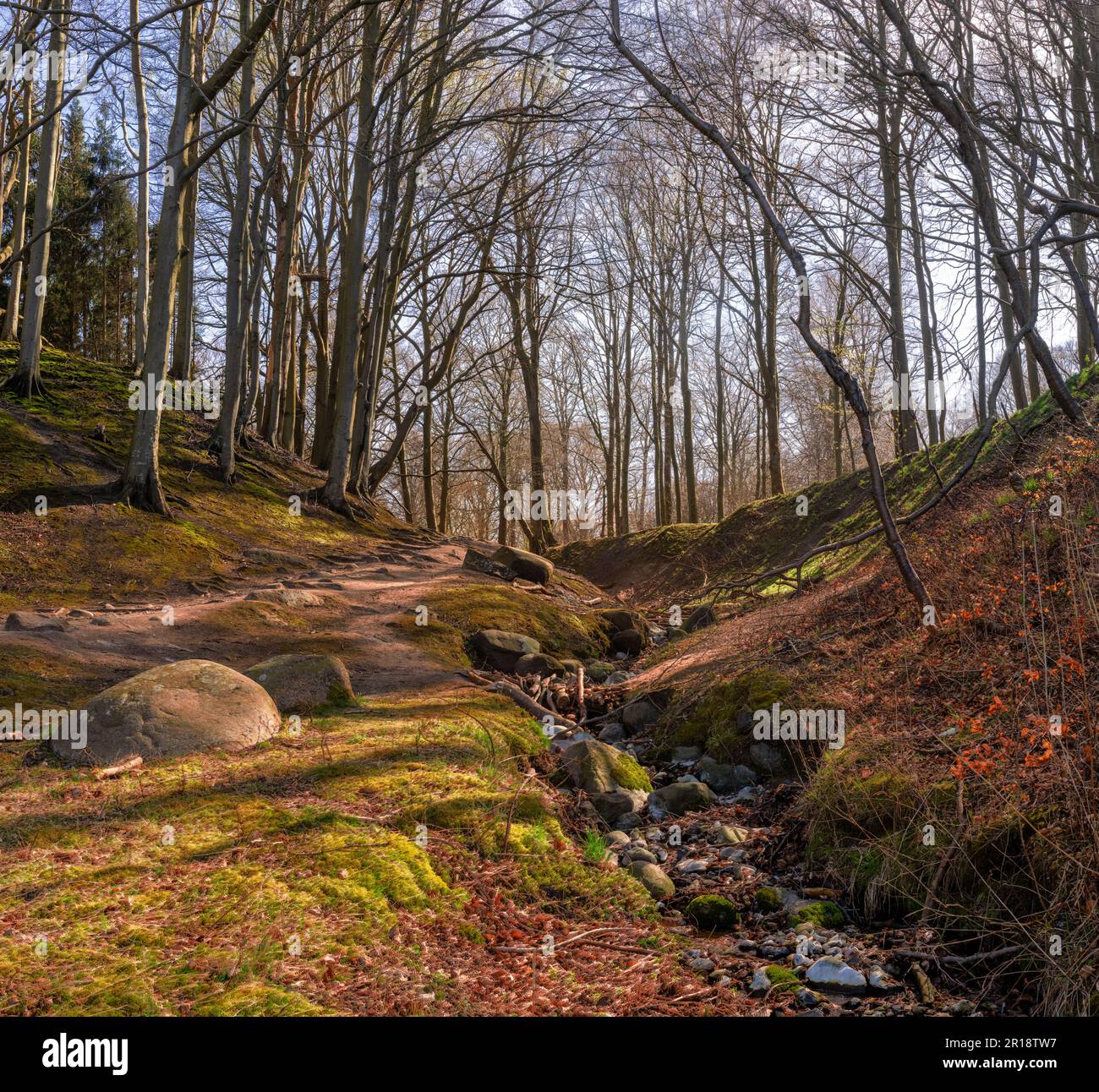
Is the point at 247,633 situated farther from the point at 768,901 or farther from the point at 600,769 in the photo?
the point at 768,901

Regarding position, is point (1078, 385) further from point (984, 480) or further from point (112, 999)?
point (112, 999)

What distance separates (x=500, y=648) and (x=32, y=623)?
15.1 feet

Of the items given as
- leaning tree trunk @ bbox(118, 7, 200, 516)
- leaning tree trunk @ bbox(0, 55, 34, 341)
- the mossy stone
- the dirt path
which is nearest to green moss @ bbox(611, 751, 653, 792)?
the mossy stone

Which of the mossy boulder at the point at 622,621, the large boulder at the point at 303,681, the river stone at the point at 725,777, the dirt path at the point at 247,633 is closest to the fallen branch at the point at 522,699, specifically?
the dirt path at the point at 247,633

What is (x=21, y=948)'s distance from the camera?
285 cm

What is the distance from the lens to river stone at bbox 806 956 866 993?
384 centimetres

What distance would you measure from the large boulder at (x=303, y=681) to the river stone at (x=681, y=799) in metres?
2.56

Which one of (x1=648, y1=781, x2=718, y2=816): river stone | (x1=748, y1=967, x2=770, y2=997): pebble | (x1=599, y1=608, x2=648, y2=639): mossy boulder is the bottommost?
(x1=748, y1=967, x2=770, y2=997): pebble

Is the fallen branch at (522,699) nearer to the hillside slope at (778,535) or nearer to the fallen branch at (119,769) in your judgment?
the fallen branch at (119,769)

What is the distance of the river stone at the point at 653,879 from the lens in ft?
15.9

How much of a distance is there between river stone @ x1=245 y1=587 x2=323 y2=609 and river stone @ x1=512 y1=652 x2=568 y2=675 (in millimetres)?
2493

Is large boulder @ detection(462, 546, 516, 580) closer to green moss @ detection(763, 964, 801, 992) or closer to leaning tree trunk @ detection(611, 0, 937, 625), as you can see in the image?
leaning tree trunk @ detection(611, 0, 937, 625)
